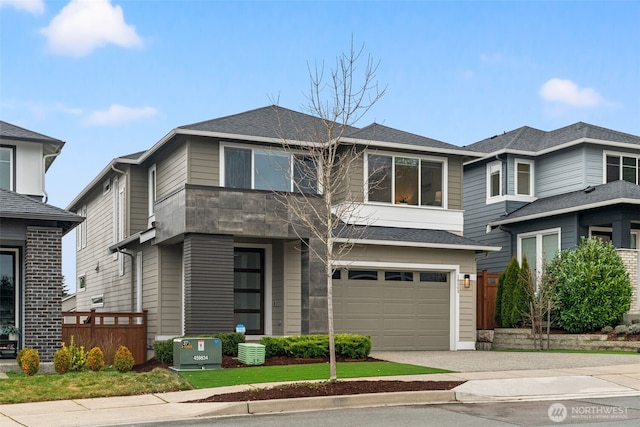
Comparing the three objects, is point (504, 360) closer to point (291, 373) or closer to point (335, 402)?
point (291, 373)

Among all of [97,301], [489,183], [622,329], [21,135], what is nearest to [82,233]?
[97,301]

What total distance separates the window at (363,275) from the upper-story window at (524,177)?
9.21m

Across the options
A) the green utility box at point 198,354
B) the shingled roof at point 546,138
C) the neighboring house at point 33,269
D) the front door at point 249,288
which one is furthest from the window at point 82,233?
the green utility box at point 198,354

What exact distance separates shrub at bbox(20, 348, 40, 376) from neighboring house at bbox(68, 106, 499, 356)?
374 centimetres

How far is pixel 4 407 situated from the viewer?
12.5 metres

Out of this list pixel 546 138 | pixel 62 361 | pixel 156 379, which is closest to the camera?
pixel 156 379

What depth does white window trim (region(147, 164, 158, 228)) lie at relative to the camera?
24.8 meters

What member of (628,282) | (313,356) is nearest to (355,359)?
(313,356)

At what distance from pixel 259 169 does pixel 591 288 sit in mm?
9951

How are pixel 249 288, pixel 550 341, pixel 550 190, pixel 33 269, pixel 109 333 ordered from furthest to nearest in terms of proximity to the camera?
pixel 550 190 < pixel 550 341 < pixel 249 288 < pixel 109 333 < pixel 33 269

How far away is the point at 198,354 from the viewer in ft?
56.3

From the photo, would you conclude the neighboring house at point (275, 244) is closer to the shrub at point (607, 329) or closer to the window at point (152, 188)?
the window at point (152, 188)

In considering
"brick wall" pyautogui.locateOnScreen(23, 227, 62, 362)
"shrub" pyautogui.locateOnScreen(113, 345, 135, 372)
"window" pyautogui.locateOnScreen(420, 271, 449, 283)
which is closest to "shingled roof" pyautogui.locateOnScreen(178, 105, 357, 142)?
"window" pyautogui.locateOnScreen(420, 271, 449, 283)

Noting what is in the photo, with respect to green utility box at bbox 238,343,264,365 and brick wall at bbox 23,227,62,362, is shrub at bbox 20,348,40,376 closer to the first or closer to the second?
brick wall at bbox 23,227,62,362
